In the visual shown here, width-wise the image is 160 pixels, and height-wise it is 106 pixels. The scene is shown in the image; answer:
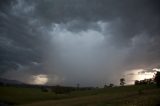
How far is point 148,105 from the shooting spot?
38.5 meters

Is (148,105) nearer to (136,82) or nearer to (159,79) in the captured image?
(159,79)

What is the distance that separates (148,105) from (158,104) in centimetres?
209

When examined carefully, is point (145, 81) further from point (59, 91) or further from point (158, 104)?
point (158, 104)

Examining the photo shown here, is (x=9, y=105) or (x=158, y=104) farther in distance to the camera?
(x=9, y=105)

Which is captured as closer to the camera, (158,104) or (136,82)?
(158,104)

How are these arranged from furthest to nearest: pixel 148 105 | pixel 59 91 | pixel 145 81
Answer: pixel 59 91
pixel 145 81
pixel 148 105

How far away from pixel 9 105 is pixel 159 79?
85647 millimetres

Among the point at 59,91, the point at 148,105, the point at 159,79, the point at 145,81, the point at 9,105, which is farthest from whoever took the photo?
the point at 59,91

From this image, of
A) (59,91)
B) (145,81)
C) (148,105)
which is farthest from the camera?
(59,91)

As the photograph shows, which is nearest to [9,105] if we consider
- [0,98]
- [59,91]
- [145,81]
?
[0,98]

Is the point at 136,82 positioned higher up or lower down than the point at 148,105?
higher up

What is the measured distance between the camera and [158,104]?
3925 cm

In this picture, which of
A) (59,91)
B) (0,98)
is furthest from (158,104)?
(59,91)

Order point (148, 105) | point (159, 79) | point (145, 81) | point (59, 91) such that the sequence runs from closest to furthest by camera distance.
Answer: point (148, 105), point (159, 79), point (145, 81), point (59, 91)
